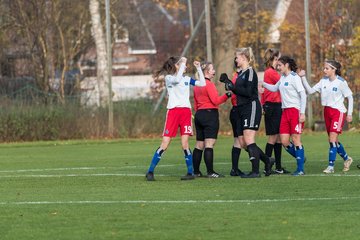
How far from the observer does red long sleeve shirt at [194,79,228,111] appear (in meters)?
16.9

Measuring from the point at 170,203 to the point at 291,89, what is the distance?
14.6ft

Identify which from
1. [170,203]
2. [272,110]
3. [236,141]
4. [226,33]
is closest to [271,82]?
[272,110]

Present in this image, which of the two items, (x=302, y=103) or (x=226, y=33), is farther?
(x=226, y=33)

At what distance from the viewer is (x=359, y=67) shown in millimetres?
41219

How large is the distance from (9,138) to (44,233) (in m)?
20.8

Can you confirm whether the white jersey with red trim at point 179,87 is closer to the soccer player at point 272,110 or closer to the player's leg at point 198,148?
the player's leg at point 198,148

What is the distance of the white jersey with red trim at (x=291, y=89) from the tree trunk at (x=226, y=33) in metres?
20.9

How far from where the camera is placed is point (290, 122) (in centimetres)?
1716

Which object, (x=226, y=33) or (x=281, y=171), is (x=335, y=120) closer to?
(x=281, y=171)

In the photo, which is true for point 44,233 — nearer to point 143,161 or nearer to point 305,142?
point 143,161

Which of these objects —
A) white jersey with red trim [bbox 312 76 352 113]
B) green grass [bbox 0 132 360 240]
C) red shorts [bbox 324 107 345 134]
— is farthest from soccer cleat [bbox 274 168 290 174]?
white jersey with red trim [bbox 312 76 352 113]

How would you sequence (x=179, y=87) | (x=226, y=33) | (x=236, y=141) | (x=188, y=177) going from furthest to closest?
(x=226, y=33), (x=236, y=141), (x=188, y=177), (x=179, y=87)

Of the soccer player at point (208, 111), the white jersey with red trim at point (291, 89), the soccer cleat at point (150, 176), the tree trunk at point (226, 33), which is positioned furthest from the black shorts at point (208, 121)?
the tree trunk at point (226, 33)

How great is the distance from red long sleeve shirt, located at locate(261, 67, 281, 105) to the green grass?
4.54 feet
